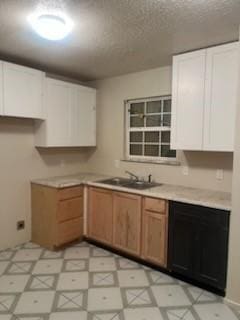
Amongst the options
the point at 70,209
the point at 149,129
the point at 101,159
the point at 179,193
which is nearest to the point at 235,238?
the point at 179,193

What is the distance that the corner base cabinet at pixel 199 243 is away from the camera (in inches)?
91.9

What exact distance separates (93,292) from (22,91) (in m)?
2.39

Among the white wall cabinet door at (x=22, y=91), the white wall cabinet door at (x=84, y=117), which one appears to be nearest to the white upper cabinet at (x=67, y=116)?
the white wall cabinet door at (x=84, y=117)

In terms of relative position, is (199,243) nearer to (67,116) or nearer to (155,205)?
(155,205)

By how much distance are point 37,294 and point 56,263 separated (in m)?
0.61

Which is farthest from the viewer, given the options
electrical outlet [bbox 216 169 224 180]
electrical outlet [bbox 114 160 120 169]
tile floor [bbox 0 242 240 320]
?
electrical outlet [bbox 114 160 120 169]

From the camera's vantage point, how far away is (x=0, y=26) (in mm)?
2248

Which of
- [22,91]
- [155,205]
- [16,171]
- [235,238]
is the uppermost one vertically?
[22,91]

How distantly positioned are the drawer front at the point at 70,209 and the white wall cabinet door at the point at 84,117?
2.91 feet

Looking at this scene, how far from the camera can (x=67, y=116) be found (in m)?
3.69

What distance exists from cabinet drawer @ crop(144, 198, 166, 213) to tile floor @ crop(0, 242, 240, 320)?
718 millimetres

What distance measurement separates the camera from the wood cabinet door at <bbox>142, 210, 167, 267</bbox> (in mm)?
2768

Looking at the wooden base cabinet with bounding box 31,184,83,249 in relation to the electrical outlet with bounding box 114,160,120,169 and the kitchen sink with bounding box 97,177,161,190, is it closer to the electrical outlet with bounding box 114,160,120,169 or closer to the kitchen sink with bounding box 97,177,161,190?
the kitchen sink with bounding box 97,177,161,190

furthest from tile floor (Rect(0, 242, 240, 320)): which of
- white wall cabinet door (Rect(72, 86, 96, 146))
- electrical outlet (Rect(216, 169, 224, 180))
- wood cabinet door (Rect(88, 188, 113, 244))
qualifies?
white wall cabinet door (Rect(72, 86, 96, 146))
